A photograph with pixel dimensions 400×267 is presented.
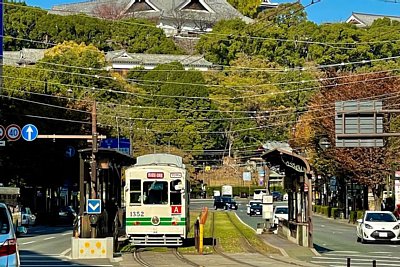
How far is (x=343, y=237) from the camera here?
41.4 metres

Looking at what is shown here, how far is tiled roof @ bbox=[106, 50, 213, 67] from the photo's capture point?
114869 mm

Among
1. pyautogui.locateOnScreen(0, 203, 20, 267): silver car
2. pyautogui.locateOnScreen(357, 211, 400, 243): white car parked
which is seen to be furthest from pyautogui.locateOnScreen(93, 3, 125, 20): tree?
pyautogui.locateOnScreen(0, 203, 20, 267): silver car

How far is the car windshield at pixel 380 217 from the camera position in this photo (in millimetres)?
37469

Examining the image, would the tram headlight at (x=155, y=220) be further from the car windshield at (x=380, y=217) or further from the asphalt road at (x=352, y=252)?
the car windshield at (x=380, y=217)

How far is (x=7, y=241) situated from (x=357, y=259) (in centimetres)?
1555

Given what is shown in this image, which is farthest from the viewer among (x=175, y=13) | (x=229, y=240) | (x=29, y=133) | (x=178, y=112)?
(x=175, y=13)

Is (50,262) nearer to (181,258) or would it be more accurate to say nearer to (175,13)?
(181,258)

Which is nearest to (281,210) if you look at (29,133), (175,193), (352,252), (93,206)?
(29,133)

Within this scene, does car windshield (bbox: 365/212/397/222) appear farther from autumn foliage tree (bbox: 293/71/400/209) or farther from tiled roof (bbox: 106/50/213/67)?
tiled roof (bbox: 106/50/213/67)

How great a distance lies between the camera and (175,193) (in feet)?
98.3

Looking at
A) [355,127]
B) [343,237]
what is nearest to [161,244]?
[355,127]

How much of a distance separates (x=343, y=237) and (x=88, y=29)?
3515 inches

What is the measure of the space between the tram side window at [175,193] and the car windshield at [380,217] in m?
11.2

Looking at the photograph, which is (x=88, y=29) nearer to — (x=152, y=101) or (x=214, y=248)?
(x=152, y=101)
